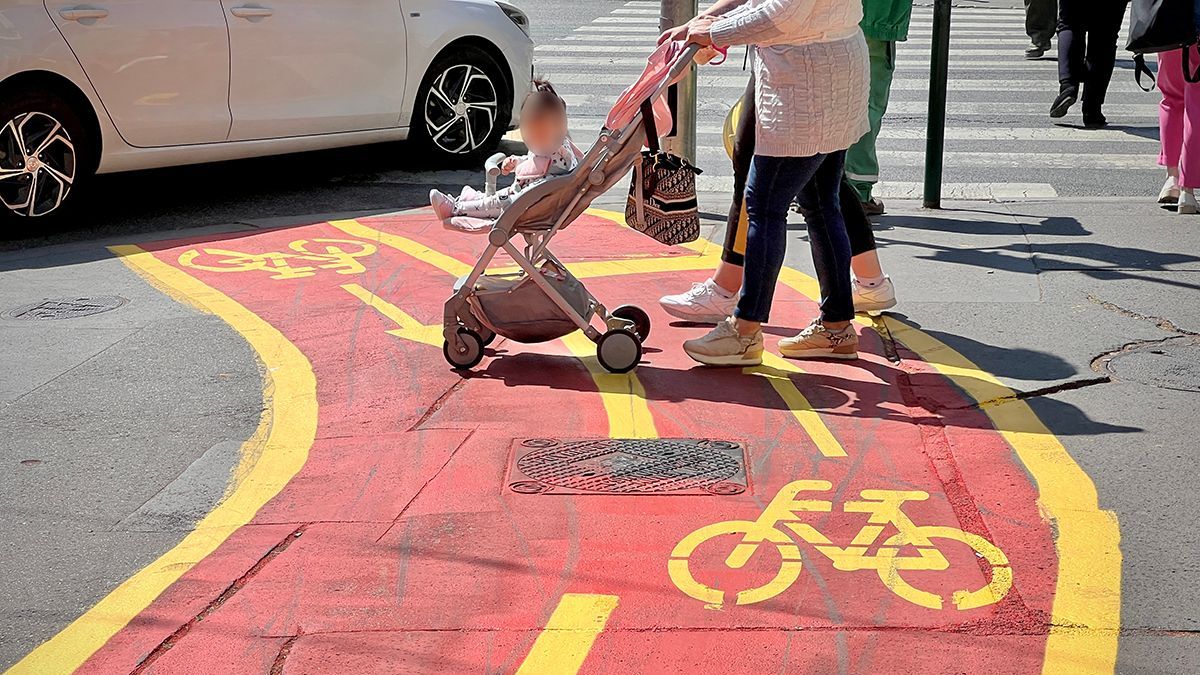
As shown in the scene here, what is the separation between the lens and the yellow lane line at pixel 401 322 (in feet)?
21.0

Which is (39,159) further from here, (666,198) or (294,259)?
(666,198)

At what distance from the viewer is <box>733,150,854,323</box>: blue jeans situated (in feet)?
18.4

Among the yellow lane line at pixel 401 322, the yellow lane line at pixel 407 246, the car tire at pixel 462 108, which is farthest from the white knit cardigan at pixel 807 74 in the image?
the car tire at pixel 462 108

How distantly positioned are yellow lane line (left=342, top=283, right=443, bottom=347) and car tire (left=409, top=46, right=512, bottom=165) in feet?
10.9

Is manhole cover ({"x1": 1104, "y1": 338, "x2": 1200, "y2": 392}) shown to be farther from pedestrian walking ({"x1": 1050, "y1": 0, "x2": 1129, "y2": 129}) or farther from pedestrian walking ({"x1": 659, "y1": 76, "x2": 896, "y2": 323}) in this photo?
pedestrian walking ({"x1": 1050, "y1": 0, "x2": 1129, "y2": 129})

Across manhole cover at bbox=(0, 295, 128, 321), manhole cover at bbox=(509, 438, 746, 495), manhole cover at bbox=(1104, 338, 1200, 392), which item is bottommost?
manhole cover at bbox=(1104, 338, 1200, 392)

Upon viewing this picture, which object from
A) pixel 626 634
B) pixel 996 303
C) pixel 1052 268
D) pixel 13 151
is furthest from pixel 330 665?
pixel 13 151

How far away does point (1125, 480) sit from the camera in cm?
471

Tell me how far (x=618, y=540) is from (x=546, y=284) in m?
1.70

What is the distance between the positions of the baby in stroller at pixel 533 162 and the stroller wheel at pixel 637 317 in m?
0.62

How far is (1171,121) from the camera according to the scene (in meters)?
8.72

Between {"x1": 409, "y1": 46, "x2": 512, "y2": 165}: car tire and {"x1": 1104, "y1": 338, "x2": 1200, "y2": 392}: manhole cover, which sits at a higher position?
{"x1": 409, "y1": 46, "x2": 512, "y2": 165}: car tire

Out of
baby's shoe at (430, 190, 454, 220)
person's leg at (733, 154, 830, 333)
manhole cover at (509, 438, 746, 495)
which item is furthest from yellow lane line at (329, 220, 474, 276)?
manhole cover at (509, 438, 746, 495)

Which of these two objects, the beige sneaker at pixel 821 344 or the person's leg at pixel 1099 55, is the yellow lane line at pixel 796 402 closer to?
the beige sneaker at pixel 821 344
